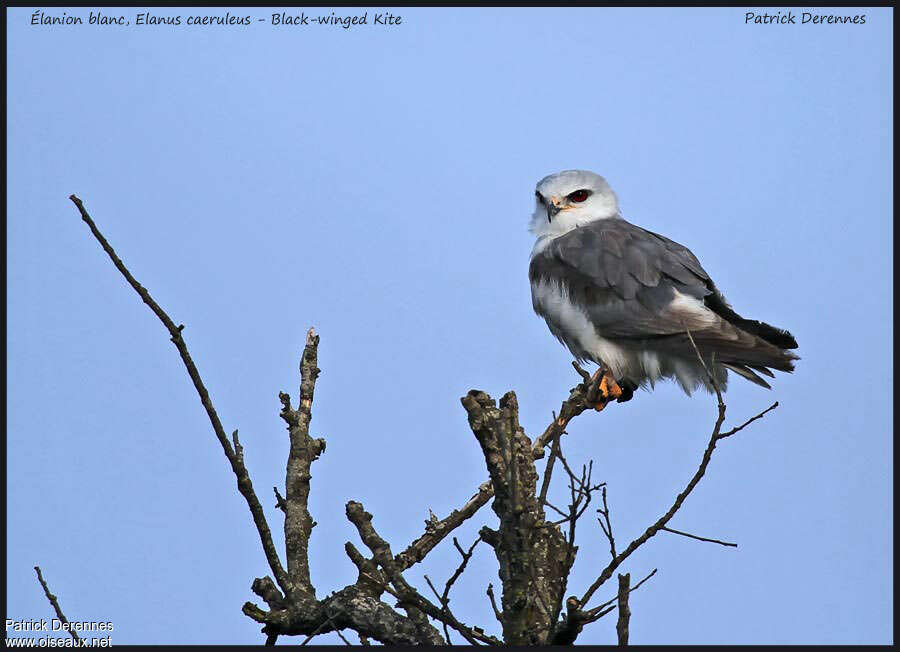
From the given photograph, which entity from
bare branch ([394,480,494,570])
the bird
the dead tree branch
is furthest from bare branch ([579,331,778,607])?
the bird

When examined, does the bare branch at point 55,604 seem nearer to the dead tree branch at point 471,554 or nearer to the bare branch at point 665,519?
the dead tree branch at point 471,554

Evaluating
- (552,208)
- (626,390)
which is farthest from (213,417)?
(552,208)

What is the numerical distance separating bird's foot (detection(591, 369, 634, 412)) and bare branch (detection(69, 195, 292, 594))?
8.42 ft

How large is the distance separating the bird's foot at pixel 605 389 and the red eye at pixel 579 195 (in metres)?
1.47

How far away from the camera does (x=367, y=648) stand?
3.40 meters

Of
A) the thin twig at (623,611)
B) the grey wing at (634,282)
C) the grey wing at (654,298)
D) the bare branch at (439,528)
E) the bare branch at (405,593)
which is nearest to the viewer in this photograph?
the thin twig at (623,611)

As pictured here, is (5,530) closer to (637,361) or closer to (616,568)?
(616,568)

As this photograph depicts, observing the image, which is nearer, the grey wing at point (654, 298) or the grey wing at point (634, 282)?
the grey wing at point (654, 298)

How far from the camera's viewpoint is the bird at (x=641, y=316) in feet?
18.3

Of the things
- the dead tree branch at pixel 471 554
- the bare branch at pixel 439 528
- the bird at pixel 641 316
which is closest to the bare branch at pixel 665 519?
the dead tree branch at pixel 471 554

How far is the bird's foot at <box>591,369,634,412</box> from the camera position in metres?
5.95

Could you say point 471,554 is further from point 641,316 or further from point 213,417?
point 641,316

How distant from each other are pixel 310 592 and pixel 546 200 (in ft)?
12.1

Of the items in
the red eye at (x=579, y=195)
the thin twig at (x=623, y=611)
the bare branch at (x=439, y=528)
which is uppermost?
the red eye at (x=579, y=195)
